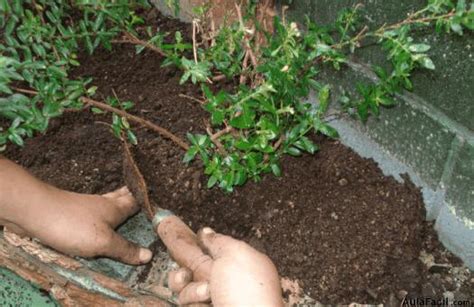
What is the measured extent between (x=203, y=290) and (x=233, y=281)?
125 millimetres

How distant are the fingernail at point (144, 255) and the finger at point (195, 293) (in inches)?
12.3

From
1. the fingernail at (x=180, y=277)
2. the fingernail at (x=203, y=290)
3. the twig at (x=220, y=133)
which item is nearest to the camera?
the fingernail at (x=203, y=290)

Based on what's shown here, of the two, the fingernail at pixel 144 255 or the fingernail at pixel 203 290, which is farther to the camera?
the fingernail at pixel 144 255

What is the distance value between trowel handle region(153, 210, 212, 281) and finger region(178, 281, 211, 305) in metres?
0.07

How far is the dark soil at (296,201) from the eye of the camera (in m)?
1.68

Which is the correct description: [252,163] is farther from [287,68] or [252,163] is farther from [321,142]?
[321,142]

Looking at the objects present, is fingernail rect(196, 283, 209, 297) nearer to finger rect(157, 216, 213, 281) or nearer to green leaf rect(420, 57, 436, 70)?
finger rect(157, 216, 213, 281)

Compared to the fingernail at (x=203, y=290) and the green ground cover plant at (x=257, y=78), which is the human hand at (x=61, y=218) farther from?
the fingernail at (x=203, y=290)

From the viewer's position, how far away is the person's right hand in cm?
136

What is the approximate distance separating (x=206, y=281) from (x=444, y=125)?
82 centimetres

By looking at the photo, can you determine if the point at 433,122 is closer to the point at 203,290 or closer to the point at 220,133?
the point at 220,133

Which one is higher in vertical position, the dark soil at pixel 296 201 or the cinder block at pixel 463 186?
the cinder block at pixel 463 186

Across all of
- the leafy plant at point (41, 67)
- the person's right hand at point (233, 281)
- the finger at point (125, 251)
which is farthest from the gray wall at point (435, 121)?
the finger at point (125, 251)

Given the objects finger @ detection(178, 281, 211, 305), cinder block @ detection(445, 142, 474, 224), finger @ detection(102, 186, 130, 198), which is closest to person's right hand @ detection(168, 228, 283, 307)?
finger @ detection(178, 281, 211, 305)
